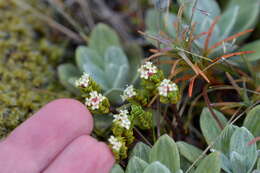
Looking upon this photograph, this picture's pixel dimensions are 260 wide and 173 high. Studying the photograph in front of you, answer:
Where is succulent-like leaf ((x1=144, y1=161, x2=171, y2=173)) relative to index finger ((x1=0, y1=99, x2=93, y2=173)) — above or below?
below

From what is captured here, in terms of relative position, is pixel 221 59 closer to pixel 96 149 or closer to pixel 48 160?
pixel 96 149

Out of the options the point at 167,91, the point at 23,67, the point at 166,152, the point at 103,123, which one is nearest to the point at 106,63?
the point at 103,123

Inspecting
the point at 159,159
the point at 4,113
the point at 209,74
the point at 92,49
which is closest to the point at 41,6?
the point at 92,49

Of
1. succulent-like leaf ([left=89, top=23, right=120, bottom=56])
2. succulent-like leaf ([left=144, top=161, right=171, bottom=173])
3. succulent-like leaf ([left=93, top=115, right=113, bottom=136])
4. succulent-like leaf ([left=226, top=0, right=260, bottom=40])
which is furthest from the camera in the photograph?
succulent-like leaf ([left=89, top=23, right=120, bottom=56])

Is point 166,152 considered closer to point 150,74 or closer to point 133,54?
point 150,74

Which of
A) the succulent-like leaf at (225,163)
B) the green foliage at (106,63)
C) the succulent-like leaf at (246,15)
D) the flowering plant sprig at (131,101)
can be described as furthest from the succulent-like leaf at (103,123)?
the succulent-like leaf at (246,15)

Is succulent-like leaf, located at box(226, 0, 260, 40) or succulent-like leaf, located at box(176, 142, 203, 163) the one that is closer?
succulent-like leaf, located at box(176, 142, 203, 163)

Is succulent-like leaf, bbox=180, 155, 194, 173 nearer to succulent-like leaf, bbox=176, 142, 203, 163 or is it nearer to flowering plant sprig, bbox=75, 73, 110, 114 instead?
succulent-like leaf, bbox=176, 142, 203, 163

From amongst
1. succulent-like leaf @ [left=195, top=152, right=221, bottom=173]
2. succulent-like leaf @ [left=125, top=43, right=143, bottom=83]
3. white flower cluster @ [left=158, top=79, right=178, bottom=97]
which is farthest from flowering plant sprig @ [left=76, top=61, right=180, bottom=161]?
succulent-like leaf @ [left=125, top=43, right=143, bottom=83]
